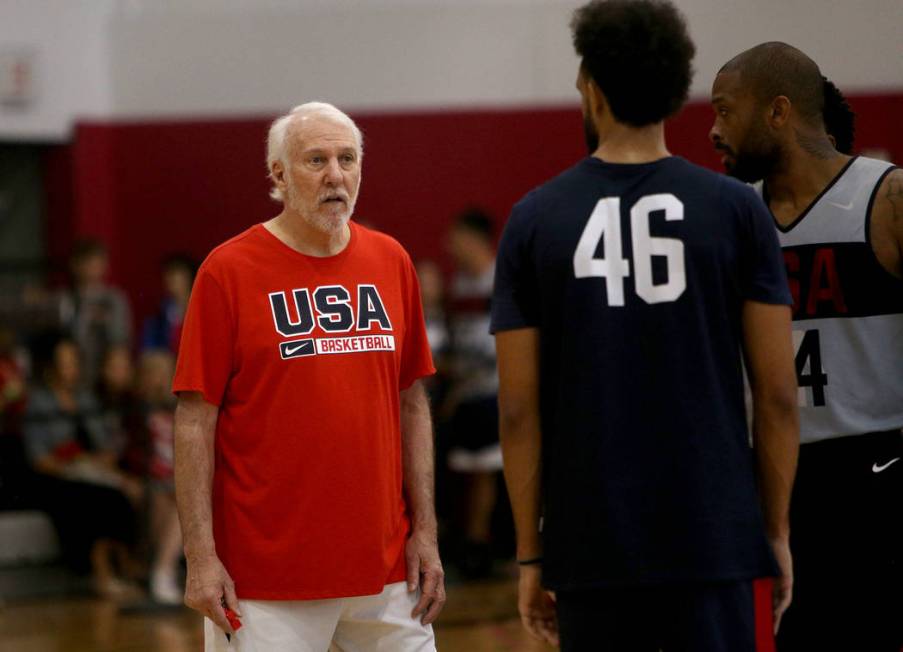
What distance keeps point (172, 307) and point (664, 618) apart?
302 inches

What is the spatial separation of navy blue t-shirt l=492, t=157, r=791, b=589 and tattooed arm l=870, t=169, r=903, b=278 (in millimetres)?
Result: 702

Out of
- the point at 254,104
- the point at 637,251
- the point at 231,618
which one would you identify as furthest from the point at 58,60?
the point at 637,251

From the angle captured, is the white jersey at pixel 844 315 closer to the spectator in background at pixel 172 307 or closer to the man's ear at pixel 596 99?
the man's ear at pixel 596 99

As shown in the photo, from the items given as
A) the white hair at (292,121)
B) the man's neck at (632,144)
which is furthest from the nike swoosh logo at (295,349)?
the man's neck at (632,144)

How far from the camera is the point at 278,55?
10703mm

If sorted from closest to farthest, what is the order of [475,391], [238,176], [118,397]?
[475,391] → [118,397] → [238,176]

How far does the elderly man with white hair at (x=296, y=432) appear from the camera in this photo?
3002mm

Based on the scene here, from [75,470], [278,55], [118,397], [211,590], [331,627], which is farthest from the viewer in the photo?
[278,55]

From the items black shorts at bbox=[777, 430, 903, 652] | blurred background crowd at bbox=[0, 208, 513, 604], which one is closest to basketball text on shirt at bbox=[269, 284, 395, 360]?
black shorts at bbox=[777, 430, 903, 652]

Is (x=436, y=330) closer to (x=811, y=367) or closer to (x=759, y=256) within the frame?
(x=811, y=367)

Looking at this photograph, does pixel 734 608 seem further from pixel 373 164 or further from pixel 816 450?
pixel 373 164

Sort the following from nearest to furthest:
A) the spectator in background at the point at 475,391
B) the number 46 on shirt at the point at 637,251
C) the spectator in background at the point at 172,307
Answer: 1. the number 46 on shirt at the point at 637,251
2. the spectator in background at the point at 475,391
3. the spectator in background at the point at 172,307

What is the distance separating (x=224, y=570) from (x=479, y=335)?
202 inches

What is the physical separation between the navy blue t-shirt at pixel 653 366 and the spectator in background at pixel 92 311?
7293 millimetres
